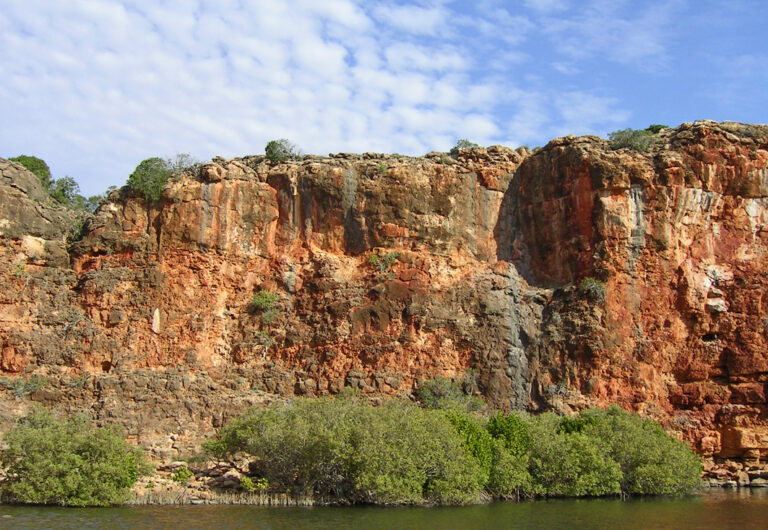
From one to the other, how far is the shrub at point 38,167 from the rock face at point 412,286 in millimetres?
10402

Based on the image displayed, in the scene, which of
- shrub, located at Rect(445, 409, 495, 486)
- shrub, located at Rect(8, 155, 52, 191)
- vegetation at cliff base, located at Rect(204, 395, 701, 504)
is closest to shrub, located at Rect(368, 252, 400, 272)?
vegetation at cliff base, located at Rect(204, 395, 701, 504)

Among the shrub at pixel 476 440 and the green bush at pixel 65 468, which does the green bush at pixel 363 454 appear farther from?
the green bush at pixel 65 468

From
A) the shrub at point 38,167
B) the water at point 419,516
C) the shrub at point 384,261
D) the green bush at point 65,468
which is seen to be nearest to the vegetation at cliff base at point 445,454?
the water at point 419,516

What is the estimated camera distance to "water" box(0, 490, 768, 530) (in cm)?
2420

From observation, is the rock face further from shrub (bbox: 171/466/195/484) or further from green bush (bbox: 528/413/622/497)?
green bush (bbox: 528/413/622/497)

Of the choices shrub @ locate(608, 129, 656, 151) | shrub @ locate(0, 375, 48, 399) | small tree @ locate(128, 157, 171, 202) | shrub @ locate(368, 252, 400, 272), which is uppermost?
shrub @ locate(608, 129, 656, 151)

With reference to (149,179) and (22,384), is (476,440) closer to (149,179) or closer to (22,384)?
(22,384)

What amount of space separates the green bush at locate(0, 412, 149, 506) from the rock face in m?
7.70

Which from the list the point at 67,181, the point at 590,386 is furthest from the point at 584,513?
the point at 67,181

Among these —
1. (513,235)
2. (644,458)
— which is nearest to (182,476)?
(644,458)

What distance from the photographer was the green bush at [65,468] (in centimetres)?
2745

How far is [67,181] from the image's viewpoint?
54281 millimetres

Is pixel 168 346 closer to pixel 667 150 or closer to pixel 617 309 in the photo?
pixel 617 309

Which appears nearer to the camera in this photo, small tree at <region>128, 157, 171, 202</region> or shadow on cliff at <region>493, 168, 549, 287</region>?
small tree at <region>128, 157, 171, 202</region>
